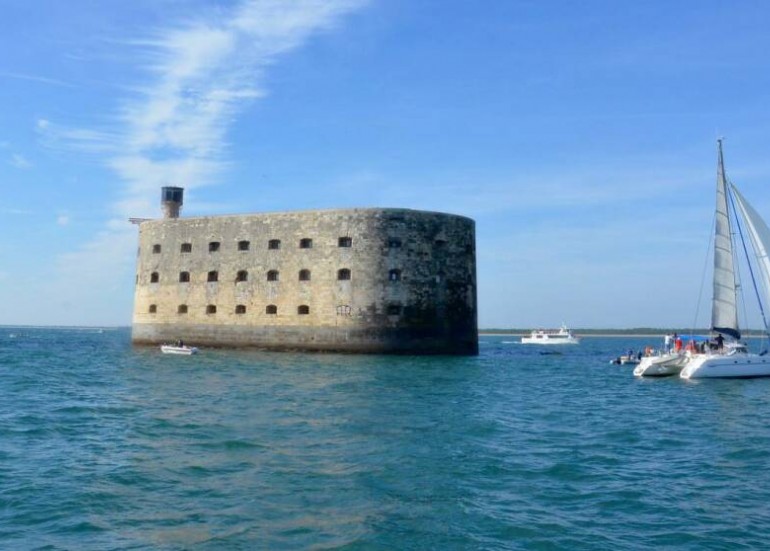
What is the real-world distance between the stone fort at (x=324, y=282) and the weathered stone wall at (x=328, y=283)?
0.04 metres

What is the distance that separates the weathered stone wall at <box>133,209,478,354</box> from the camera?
30938 mm

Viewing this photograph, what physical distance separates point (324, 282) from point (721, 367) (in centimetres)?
1501

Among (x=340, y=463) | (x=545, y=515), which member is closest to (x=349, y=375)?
(x=340, y=463)

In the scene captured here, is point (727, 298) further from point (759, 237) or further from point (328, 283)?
point (328, 283)

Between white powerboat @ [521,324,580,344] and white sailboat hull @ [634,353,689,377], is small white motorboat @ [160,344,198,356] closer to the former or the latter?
white sailboat hull @ [634,353,689,377]

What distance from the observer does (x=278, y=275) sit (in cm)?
3284

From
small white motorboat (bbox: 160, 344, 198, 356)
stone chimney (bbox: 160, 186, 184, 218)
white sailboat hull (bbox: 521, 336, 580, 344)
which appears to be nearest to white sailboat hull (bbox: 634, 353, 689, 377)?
small white motorboat (bbox: 160, 344, 198, 356)

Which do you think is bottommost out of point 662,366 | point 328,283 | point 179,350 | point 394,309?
point 662,366

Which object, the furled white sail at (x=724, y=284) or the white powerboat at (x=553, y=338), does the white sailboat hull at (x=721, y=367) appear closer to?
the furled white sail at (x=724, y=284)

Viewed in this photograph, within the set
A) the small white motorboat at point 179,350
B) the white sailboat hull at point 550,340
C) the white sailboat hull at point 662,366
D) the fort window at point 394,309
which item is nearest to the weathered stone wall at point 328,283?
the fort window at point 394,309

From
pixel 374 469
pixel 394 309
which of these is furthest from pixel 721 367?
pixel 374 469

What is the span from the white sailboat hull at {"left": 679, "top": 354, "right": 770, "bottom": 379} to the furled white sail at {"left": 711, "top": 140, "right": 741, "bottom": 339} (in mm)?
1235

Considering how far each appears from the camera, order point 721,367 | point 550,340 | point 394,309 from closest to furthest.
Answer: point 721,367 → point 394,309 → point 550,340

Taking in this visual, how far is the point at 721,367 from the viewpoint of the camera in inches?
955
